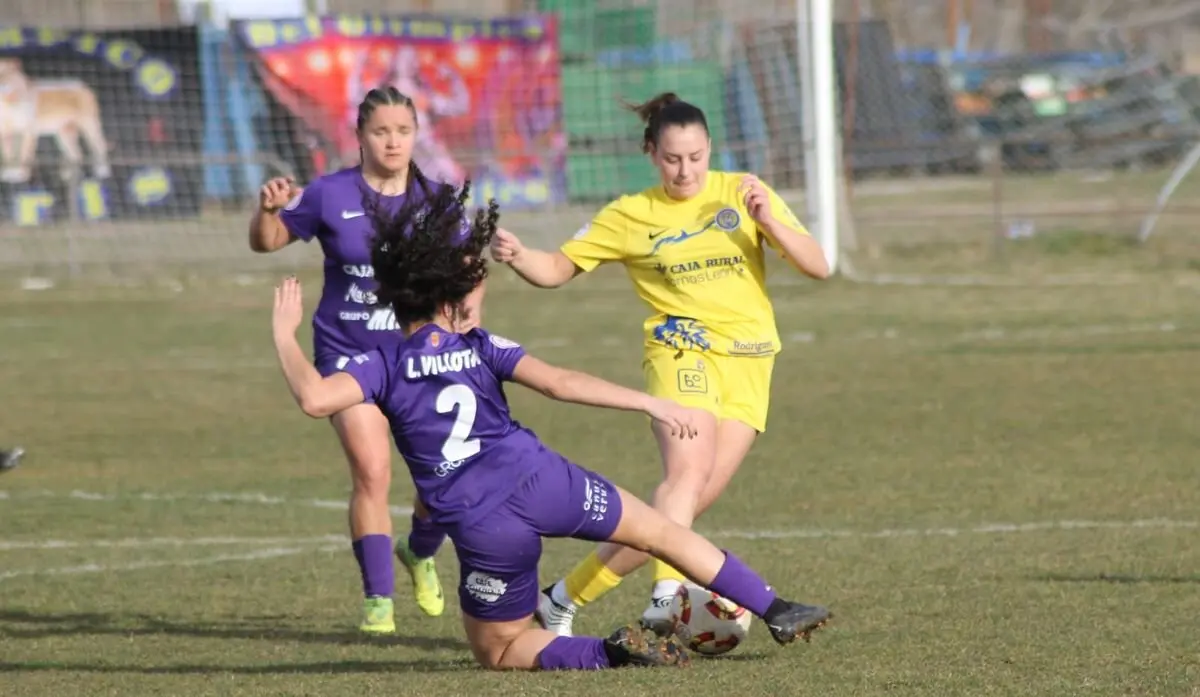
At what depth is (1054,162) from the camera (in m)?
41.4

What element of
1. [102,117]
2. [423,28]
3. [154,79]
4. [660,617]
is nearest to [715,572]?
[660,617]

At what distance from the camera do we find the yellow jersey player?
6.82 m

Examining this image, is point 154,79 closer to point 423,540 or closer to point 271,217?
point 271,217

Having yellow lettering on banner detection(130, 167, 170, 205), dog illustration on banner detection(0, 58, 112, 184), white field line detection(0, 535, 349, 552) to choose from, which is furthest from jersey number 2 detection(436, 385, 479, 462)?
dog illustration on banner detection(0, 58, 112, 184)

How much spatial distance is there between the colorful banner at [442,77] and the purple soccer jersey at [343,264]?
22.0 meters

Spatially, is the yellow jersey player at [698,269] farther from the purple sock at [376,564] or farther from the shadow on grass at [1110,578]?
the shadow on grass at [1110,578]

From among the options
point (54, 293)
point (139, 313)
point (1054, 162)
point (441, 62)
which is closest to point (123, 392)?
point (139, 313)

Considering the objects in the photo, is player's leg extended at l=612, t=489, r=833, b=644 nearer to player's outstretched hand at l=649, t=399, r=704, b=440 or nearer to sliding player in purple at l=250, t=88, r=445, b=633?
player's outstretched hand at l=649, t=399, r=704, b=440

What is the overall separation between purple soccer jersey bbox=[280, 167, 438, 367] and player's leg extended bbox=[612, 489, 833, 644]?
179 cm

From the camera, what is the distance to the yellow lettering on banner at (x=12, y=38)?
102 feet

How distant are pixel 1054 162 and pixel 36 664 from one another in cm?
3697

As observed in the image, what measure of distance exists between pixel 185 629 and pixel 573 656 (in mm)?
1971

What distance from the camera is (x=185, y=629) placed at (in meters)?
7.28

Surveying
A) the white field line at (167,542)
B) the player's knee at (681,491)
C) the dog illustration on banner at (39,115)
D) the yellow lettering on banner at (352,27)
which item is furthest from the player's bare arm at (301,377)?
the yellow lettering on banner at (352,27)
